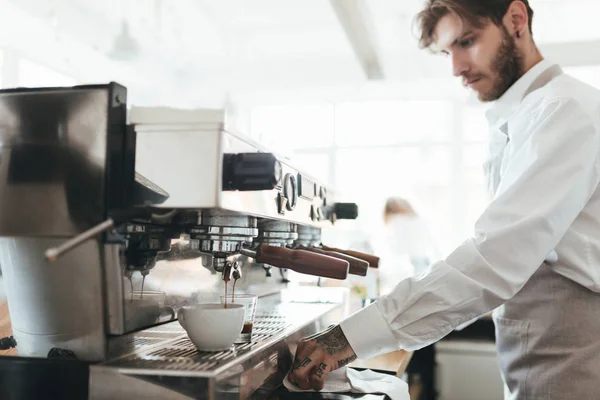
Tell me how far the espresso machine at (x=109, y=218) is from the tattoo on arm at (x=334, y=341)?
0.13m

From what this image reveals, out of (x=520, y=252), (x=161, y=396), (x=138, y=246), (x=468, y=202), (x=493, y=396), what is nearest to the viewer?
(x=161, y=396)

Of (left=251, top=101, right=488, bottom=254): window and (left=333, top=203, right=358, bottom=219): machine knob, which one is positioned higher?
(left=251, top=101, right=488, bottom=254): window

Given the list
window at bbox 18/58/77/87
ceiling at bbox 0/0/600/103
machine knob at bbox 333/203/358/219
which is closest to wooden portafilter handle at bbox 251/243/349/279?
machine knob at bbox 333/203/358/219

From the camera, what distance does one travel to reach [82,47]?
118 inches

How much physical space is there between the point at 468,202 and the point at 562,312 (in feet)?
15.3

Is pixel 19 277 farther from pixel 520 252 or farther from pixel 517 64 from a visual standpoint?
Result: pixel 517 64

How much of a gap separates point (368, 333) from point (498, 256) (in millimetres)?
262

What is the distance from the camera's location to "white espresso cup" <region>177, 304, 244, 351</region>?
755 mm

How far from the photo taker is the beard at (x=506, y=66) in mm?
1161

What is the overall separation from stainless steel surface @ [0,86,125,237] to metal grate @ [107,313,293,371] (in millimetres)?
192

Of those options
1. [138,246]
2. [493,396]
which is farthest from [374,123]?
[138,246]

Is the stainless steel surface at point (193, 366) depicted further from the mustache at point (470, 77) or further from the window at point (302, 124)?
the window at point (302, 124)

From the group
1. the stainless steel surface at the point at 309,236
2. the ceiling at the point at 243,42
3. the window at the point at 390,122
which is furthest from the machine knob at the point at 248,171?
the window at the point at 390,122

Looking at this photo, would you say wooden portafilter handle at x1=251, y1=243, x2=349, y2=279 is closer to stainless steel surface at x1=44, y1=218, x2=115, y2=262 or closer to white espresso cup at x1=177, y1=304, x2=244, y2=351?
white espresso cup at x1=177, y1=304, x2=244, y2=351
